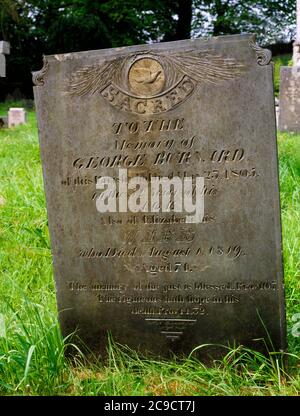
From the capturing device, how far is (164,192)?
9.56 feet

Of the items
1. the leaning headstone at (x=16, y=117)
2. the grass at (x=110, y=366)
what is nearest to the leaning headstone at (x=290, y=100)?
the grass at (x=110, y=366)

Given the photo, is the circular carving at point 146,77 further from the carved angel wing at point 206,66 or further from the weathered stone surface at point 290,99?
the weathered stone surface at point 290,99

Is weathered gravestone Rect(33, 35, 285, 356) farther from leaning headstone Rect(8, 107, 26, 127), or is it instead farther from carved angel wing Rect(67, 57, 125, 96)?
leaning headstone Rect(8, 107, 26, 127)

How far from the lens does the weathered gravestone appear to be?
2748mm

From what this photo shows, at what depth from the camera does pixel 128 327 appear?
3074 mm

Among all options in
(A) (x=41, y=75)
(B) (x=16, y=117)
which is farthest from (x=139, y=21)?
(A) (x=41, y=75)

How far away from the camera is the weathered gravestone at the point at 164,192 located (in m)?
2.75

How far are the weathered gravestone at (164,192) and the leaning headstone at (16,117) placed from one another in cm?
1343

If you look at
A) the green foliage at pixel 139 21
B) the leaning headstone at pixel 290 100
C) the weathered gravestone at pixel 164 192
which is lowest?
the weathered gravestone at pixel 164 192

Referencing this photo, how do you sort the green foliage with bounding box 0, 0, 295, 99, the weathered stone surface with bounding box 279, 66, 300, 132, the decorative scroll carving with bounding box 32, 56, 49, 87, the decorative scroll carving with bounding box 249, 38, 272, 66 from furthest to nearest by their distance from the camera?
the green foliage with bounding box 0, 0, 295, 99 → the weathered stone surface with bounding box 279, 66, 300, 132 → the decorative scroll carving with bounding box 32, 56, 49, 87 → the decorative scroll carving with bounding box 249, 38, 272, 66

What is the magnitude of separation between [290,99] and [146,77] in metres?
7.73

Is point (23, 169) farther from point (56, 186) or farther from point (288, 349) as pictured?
point (288, 349)

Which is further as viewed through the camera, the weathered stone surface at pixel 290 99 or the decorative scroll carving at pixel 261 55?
the weathered stone surface at pixel 290 99

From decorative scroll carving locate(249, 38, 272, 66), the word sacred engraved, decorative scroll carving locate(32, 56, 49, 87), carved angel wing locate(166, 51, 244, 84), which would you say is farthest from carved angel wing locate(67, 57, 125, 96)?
decorative scroll carving locate(249, 38, 272, 66)
